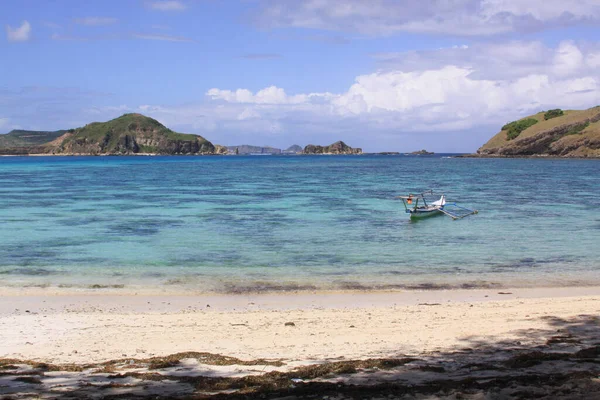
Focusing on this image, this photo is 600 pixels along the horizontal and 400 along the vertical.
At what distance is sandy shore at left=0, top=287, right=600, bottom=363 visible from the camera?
10.6 meters

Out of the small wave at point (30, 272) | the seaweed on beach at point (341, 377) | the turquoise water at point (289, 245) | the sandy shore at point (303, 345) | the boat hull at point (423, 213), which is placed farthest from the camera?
the boat hull at point (423, 213)

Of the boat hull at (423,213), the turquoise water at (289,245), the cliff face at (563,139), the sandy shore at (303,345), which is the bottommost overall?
the turquoise water at (289,245)

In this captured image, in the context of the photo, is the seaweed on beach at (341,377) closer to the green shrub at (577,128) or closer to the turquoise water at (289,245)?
the turquoise water at (289,245)

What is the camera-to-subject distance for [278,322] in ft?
42.0

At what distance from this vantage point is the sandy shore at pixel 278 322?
1057 centimetres

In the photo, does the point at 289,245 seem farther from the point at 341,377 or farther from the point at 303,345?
the point at 341,377

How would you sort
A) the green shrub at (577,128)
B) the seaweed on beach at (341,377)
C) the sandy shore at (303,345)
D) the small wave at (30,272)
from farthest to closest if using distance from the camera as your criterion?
1. the green shrub at (577,128)
2. the small wave at (30,272)
3. the sandy shore at (303,345)
4. the seaweed on beach at (341,377)

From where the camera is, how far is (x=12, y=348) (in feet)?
35.1

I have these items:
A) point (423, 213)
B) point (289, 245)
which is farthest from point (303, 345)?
point (423, 213)

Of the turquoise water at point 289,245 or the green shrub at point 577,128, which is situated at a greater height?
the green shrub at point 577,128

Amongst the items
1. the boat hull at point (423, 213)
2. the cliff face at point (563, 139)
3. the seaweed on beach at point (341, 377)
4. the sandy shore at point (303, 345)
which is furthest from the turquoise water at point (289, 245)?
the cliff face at point (563, 139)

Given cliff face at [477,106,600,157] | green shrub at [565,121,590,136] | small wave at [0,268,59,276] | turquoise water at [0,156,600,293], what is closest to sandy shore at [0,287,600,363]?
turquoise water at [0,156,600,293]

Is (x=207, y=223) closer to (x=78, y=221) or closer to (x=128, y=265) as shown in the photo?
(x=78, y=221)

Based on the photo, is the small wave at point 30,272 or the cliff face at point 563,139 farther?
the cliff face at point 563,139
